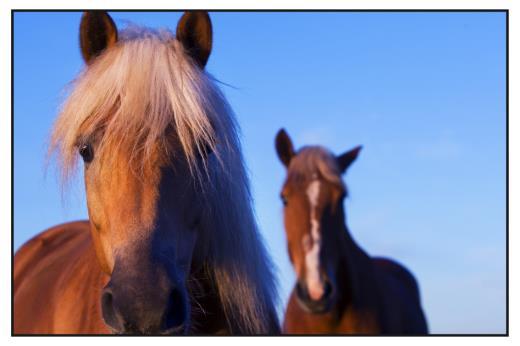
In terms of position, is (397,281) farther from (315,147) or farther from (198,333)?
(198,333)

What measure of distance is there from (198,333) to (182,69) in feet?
2.21

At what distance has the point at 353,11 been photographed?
6.96 feet

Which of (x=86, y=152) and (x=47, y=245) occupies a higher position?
(x=86, y=152)

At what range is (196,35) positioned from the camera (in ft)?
5.26

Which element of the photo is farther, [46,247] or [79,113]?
[46,247]

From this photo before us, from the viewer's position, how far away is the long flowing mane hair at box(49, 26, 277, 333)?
1411 millimetres

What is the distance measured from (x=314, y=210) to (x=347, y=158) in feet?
0.93

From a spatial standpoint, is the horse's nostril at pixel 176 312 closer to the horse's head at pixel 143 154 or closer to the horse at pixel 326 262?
the horse's head at pixel 143 154

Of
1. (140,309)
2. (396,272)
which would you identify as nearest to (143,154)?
(140,309)

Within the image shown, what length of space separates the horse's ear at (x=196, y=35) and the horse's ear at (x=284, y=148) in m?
0.66

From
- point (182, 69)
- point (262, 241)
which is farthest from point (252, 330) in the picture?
point (182, 69)
